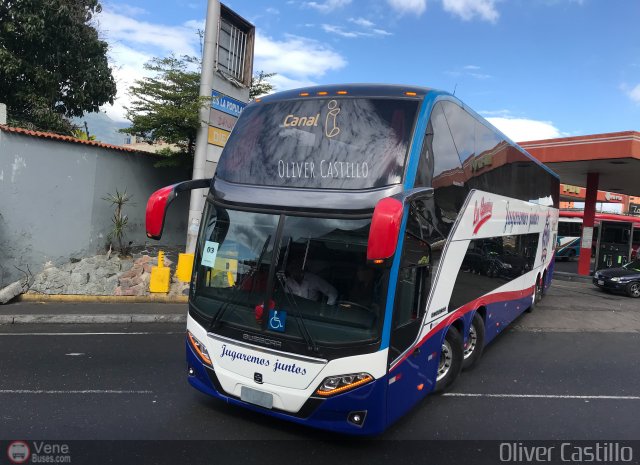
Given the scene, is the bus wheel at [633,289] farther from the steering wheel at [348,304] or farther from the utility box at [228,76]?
the steering wheel at [348,304]

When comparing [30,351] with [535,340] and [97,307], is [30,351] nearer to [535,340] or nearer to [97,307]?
[97,307]

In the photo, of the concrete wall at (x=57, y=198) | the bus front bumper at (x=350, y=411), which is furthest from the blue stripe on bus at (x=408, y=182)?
the concrete wall at (x=57, y=198)

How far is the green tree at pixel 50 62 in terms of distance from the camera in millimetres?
15125

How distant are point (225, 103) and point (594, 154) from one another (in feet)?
41.7

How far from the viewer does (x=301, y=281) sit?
4.07 meters

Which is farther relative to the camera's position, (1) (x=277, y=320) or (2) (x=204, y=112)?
(2) (x=204, y=112)

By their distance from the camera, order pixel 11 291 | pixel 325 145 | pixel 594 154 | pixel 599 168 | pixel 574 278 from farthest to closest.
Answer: pixel 574 278
pixel 599 168
pixel 594 154
pixel 11 291
pixel 325 145

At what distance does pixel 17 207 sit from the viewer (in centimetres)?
1077

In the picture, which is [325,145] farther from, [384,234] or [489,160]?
[489,160]

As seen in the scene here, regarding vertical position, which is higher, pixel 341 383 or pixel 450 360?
pixel 341 383

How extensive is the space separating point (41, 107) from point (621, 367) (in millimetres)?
18489

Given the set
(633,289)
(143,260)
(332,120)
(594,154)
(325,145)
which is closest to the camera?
(325,145)

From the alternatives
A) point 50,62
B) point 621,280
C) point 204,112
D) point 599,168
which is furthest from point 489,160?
point 50,62

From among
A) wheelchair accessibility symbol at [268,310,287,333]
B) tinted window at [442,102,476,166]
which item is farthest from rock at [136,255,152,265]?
tinted window at [442,102,476,166]
